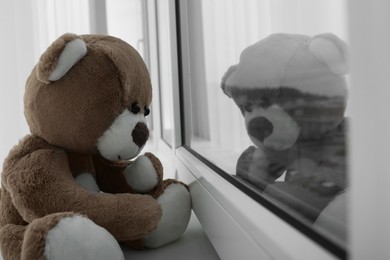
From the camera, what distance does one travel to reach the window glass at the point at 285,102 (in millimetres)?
316

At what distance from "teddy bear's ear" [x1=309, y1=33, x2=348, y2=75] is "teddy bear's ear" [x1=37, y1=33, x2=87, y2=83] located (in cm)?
38

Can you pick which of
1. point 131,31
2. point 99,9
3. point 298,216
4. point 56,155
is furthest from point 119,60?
point 131,31

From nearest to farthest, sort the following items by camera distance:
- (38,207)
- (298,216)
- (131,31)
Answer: (298,216) < (38,207) < (131,31)

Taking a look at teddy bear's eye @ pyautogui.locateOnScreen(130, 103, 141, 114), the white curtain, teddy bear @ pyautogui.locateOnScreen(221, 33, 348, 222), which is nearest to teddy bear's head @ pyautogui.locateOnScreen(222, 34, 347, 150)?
teddy bear @ pyautogui.locateOnScreen(221, 33, 348, 222)

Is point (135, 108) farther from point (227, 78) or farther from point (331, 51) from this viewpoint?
point (331, 51)

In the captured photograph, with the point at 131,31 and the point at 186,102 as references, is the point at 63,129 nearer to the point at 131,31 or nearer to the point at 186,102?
the point at 186,102

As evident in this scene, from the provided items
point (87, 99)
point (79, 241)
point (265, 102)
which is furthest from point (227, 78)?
point (79, 241)

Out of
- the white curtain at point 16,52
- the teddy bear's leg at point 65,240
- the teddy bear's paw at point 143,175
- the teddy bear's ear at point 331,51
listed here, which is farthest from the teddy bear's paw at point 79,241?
the white curtain at point 16,52

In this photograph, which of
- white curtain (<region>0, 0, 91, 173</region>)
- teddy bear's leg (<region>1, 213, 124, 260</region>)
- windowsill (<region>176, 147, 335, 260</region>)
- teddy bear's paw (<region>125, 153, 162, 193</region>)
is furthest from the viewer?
white curtain (<region>0, 0, 91, 173</region>)

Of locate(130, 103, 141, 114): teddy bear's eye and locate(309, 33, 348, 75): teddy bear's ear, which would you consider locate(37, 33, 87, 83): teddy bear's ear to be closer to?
locate(130, 103, 141, 114): teddy bear's eye

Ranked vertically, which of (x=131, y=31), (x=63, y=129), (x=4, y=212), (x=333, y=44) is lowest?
(x=4, y=212)

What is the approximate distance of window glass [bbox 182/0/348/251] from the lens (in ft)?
1.04

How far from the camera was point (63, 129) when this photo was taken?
61 centimetres

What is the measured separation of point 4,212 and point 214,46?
50cm
